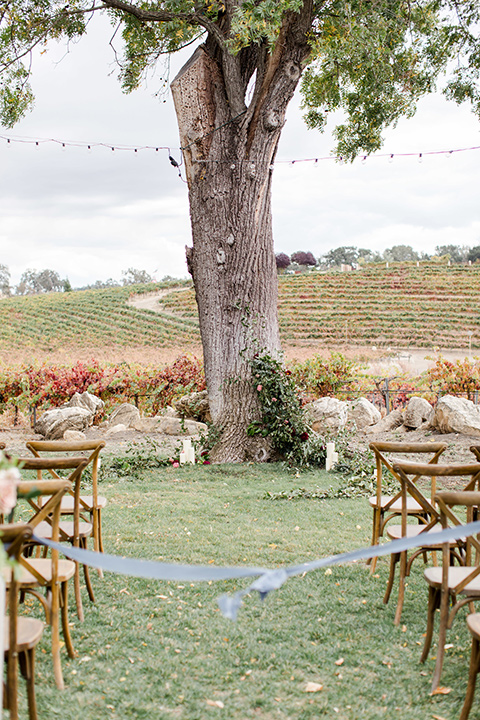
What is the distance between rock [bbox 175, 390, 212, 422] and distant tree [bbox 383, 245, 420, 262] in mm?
83154

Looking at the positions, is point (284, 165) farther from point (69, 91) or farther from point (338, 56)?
point (69, 91)

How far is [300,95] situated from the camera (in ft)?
35.3

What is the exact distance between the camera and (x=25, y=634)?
226 centimetres

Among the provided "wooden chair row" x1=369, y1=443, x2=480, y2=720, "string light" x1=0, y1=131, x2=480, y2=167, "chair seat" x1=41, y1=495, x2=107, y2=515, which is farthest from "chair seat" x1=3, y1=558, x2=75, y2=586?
"string light" x1=0, y1=131, x2=480, y2=167

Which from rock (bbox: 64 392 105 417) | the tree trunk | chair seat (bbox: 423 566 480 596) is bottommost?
rock (bbox: 64 392 105 417)

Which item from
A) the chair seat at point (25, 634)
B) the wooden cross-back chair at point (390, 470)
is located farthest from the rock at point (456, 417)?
the chair seat at point (25, 634)

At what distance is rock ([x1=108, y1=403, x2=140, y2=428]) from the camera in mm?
11016

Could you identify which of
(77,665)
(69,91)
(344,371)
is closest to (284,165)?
(69,91)

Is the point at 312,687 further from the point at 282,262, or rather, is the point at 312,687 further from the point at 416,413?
the point at 282,262

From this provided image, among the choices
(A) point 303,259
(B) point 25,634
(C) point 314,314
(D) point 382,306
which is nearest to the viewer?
(B) point 25,634

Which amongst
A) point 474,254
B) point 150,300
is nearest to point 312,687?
point 150,300

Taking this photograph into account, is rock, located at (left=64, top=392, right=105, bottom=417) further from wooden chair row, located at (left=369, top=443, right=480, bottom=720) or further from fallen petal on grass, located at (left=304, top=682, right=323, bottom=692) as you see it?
fallen petal on grass, located at (left=304, top=682, right=323, bottom=692)

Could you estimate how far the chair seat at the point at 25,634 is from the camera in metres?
2.17

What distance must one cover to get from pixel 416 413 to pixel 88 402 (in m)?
5.99
